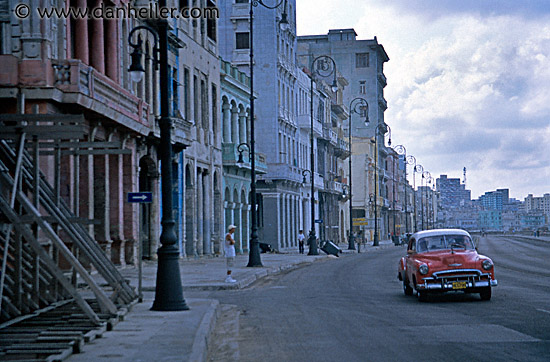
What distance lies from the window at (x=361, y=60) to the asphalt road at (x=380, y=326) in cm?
11012

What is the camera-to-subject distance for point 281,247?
233 ft

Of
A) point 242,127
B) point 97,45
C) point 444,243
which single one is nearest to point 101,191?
point 97,45

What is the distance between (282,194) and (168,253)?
53.1 m

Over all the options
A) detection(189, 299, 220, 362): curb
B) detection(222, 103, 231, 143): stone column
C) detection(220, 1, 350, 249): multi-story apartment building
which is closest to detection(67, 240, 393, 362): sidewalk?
detection(189, 299, 220, 362): curb

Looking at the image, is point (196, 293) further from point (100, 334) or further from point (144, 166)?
point (144, 166)

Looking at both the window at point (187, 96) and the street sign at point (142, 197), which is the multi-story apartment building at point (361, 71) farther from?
the street sign at point (142, 197)

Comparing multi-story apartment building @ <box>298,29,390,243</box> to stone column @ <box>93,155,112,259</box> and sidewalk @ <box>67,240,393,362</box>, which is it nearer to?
stone column @ <box>93,155,112,259</box>

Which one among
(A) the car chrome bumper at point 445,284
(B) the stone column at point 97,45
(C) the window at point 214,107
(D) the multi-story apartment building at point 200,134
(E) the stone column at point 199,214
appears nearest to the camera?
(A) the car chrome bumper at point 445,284

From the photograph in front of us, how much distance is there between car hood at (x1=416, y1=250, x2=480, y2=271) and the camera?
794 inches

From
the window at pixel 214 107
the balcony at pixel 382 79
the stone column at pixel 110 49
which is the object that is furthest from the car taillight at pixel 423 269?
the balcony at pixel 382 79

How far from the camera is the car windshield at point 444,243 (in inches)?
839

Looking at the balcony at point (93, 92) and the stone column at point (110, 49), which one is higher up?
the stone column at point (110, 49)

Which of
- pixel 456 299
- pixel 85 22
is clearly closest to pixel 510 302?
pixel 456 299

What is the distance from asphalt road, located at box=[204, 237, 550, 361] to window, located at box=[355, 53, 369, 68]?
361ft
